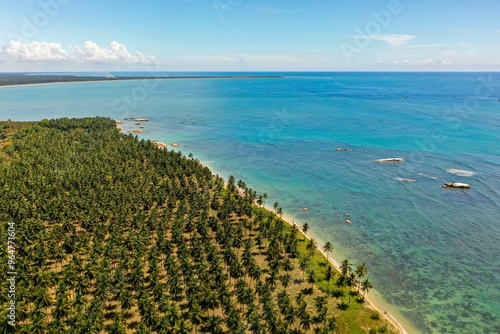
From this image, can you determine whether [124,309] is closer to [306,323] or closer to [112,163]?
[306,323]

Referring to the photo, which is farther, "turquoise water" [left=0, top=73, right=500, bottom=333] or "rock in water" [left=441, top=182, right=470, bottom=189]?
"rock in water" [left=441, top=182, right=470, bottom=189]

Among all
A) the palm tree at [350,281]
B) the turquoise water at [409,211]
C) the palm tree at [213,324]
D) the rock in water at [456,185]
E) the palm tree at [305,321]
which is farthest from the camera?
the rock in water at [456,185]

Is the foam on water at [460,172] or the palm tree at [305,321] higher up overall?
the foam on water at [460,172]

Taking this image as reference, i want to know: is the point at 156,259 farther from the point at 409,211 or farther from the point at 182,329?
the point at 409,211

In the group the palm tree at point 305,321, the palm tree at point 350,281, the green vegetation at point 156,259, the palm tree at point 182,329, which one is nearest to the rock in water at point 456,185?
the green vegetation at point 156,259

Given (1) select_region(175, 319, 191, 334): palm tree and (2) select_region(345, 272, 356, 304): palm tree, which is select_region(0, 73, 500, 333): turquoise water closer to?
(2) select_region(345, 272, 356, 304): palm tree

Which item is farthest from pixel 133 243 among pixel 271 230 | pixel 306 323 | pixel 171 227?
pixel 306 323

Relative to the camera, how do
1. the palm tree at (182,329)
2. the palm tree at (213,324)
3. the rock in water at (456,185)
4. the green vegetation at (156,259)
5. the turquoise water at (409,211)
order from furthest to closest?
the rock in water at (456,185) → the turquoise water at (409,211) → the green vegetation at (156,259) → the palm tree at (213,324) → the palm tree at (182,329)

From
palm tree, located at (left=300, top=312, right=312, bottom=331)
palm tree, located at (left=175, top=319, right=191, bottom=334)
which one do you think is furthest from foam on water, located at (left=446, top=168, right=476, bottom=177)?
palm tree, located at (left=175, top=319, right=191, bottom=334)

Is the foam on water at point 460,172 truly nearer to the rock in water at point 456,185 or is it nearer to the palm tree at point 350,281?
the rock in water at point 456,185
